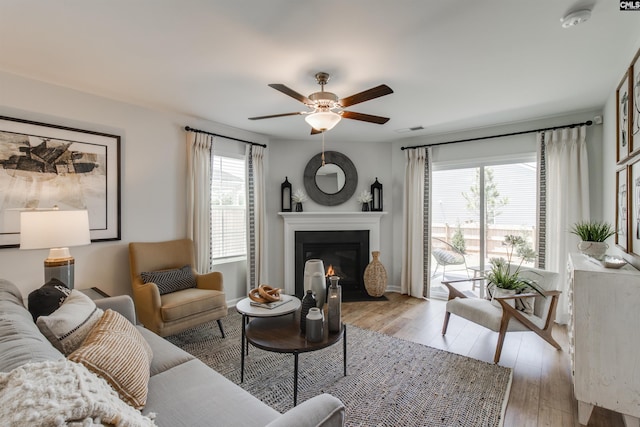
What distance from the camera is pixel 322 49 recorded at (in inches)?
84.4

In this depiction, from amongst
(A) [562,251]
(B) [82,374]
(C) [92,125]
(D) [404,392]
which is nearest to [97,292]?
(C) [92,125]

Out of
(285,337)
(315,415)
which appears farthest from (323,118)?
(315,415)

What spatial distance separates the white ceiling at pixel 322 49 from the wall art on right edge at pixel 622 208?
866 millimetres

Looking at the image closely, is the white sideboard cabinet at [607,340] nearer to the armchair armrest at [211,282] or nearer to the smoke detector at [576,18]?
the smoke detector at [576,18]

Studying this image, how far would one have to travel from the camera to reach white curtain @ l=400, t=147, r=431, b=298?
181 inches

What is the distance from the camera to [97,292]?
8.92 ft

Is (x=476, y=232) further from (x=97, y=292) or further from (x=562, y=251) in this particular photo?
(x=97, y=292)

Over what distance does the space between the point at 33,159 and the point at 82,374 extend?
8.85ft

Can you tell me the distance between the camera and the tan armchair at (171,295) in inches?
106

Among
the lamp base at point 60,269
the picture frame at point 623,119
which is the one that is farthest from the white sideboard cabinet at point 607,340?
the lamp base at point 60,269

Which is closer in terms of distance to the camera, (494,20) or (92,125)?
(494,20)

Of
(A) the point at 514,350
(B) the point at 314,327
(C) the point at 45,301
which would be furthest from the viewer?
(A) the point at 514,350

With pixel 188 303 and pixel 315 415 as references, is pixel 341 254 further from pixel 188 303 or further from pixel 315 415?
pixel 315 415

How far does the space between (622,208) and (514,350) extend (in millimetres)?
1553
